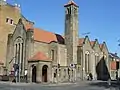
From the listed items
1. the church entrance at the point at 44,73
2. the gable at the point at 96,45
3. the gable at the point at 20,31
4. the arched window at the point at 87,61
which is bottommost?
the church entrance at the point at 44,73

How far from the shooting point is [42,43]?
64.3m

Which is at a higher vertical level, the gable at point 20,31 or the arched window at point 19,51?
the gable at point 20,31

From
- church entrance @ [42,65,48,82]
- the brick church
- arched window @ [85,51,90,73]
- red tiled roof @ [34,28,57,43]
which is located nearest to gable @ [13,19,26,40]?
the brick church

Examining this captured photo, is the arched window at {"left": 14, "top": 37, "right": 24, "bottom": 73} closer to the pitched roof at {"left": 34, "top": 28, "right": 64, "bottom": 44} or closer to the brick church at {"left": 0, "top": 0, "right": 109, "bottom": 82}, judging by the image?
the brick church at {"left": 0, "top": 0, "right": 109, "bottom": 82}

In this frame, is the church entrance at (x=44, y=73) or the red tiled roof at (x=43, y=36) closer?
the church entrance at (x=44, y=73)

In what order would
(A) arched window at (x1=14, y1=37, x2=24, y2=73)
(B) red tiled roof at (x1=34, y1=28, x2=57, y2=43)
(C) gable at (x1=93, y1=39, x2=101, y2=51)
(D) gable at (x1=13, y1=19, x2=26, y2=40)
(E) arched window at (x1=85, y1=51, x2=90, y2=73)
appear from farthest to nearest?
(C) gable at (x1=93, y1=39, x2=101, y2=51) < (E) arched window at (x1=85, y1=51, x2=90, y2=73) < (B) red tiled roof at (x1=34, y1=28, x2=57, y2=43) < (D) gable at (x1=13, y1=19, x2=26, y2=40) < (A) arched window at (x1=14, y1=37, x2=24, y2=73)

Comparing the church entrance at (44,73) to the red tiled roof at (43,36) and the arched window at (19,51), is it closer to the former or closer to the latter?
the arched window at (19,51)

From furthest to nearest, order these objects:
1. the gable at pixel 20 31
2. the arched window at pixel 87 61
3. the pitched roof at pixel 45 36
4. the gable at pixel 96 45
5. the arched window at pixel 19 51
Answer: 1. the gable at pixel 96 45
2. the arched window at pixel 87 61
3. the pitched roof at pixel 45 36
4. the gable at pixel 20 31
5. the arched window at pixel 19 51

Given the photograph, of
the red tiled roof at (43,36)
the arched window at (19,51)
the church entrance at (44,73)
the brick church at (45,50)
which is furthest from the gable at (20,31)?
the church entrance at (44,73)

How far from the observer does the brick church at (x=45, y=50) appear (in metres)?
56.8

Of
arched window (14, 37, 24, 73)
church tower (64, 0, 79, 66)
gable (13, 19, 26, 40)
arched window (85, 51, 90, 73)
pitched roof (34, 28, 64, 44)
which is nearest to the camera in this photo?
arched window (14, 37, 24, 73)

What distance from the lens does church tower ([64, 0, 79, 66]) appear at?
68.1 m

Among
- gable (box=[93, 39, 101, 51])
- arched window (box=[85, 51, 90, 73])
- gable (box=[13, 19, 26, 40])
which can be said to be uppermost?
gable (box=[13, 19, 26, 40])

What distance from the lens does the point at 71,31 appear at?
225ft
